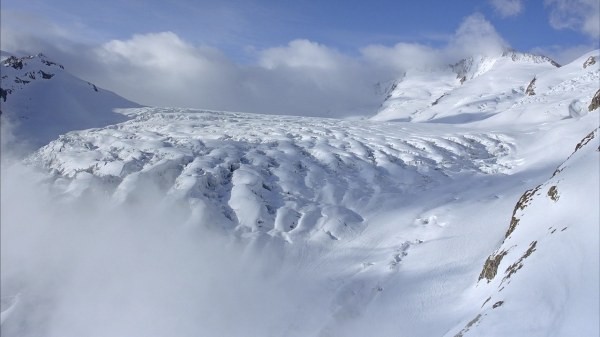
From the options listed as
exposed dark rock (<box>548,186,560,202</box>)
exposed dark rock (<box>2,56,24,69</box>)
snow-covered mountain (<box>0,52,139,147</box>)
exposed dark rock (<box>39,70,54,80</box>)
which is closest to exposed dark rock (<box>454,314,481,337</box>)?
exposed dark rock (<box>548,186,560,202</box>)

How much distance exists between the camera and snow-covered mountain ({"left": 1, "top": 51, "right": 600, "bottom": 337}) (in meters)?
14.9

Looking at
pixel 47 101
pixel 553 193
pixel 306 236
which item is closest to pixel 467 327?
pixel 553 193

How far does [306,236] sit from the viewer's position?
1029 inches

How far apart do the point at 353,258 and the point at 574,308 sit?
14.7 m

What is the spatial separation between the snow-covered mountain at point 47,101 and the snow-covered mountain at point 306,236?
3.27 meters

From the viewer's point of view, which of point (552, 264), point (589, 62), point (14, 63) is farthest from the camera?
point (589, 62)

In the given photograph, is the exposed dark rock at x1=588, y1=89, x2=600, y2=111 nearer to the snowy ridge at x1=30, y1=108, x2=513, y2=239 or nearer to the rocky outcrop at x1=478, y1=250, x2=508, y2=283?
the snowy ridge at x1=30, y1=108, x2=513, y2=239

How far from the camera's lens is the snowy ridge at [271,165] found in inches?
1090

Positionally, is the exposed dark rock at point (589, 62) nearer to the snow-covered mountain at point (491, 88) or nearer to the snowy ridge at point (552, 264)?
the snow-covered mountain at point (491, 88)

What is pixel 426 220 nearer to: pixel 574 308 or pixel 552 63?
pixel 574 308

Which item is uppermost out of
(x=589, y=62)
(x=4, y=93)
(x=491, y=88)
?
(x=491, y=88)

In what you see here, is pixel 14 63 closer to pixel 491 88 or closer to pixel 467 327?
pixel 467 327

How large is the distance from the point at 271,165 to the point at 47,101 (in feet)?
76.2

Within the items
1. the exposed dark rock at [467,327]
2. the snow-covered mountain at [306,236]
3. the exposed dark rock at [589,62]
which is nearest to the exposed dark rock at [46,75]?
the snow-covered mountain at [306,236]
